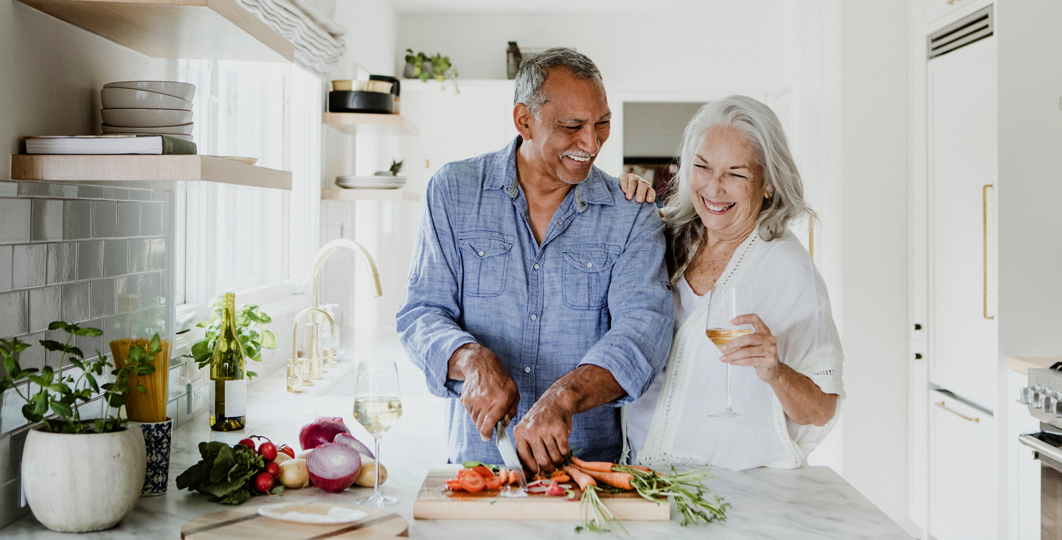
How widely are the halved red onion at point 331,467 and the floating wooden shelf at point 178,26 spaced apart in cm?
69

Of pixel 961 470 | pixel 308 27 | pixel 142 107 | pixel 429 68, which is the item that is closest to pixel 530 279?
pixel 142 107

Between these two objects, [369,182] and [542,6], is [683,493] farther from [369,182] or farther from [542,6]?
[542,6]

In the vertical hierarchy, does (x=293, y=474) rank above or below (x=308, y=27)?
below

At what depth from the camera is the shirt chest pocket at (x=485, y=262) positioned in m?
1.68

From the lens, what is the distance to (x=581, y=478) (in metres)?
1.22

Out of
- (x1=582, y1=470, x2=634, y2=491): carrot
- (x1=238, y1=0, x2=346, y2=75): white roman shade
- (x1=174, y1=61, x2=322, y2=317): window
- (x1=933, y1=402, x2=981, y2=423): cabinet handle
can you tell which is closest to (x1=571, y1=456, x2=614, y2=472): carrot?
(x1=582, y1=470, x2=634, y2=491): carrot

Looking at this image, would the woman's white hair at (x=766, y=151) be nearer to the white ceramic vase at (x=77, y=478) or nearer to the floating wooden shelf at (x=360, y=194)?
the white ceramic vase at (x=77, y=478)

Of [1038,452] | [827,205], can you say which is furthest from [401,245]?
[1038,452]

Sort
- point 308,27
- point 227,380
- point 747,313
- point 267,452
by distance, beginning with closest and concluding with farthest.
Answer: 1. point 267,452
2. point 747,313
3. point 227,380
4. point 308,27

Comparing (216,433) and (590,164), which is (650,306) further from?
(216,433)

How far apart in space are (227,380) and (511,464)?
96cm

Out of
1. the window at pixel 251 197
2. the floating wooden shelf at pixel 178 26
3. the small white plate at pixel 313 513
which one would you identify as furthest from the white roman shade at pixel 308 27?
the small white plate at pixel 313 513

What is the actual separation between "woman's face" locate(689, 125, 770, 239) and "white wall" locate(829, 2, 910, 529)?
6.61ft

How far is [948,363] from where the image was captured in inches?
124
